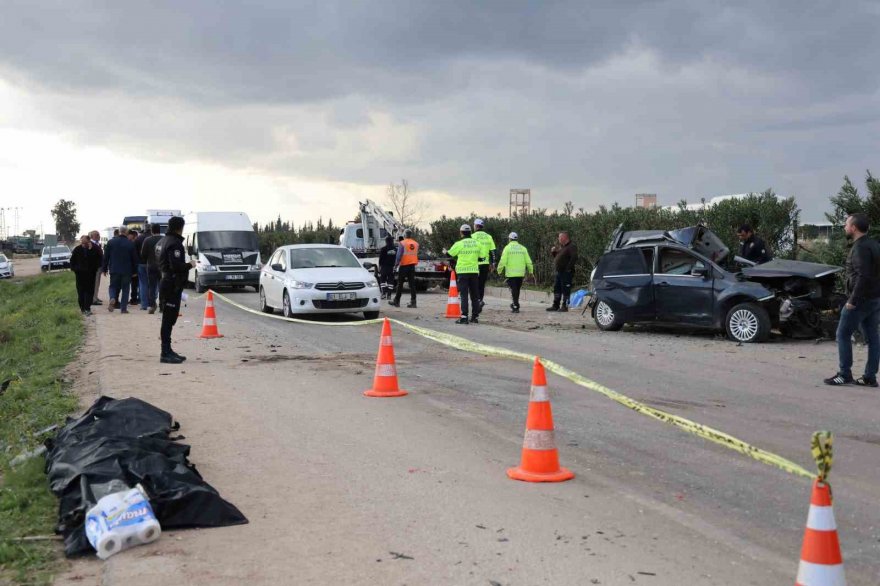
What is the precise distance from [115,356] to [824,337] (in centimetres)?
1135

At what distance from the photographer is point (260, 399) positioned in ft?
29.8

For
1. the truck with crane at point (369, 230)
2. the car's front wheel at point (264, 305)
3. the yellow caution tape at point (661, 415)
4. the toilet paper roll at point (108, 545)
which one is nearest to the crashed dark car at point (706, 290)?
the yellow caution tape at point (661, 415)

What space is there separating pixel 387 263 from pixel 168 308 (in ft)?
40.9

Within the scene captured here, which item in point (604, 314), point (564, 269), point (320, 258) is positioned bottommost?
point (604, 314)

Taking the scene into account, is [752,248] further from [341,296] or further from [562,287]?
[341,296]

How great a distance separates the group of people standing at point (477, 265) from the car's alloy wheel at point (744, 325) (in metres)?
5.16

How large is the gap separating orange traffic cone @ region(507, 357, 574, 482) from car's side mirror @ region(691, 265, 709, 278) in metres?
9.49

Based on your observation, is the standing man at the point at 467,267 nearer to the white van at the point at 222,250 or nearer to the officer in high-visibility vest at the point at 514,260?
the officer in high-visibility vest at the point at 514,260

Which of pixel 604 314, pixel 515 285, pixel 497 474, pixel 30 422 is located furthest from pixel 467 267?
pixel 497 474

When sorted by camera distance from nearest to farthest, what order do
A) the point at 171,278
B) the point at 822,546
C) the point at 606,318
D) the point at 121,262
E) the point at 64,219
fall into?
1. the point at 822,546
2. the point at 171,278
3. the point at 606,318
4. the point at 121,262
5. the point at 64,219

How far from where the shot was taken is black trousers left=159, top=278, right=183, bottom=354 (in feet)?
38.3

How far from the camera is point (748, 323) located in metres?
14.1

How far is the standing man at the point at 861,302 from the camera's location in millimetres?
A: 9797

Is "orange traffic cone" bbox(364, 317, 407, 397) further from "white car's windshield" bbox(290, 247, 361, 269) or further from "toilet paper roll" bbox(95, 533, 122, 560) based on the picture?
"white car's windshield" bbox(290, 247, 361, 269)
